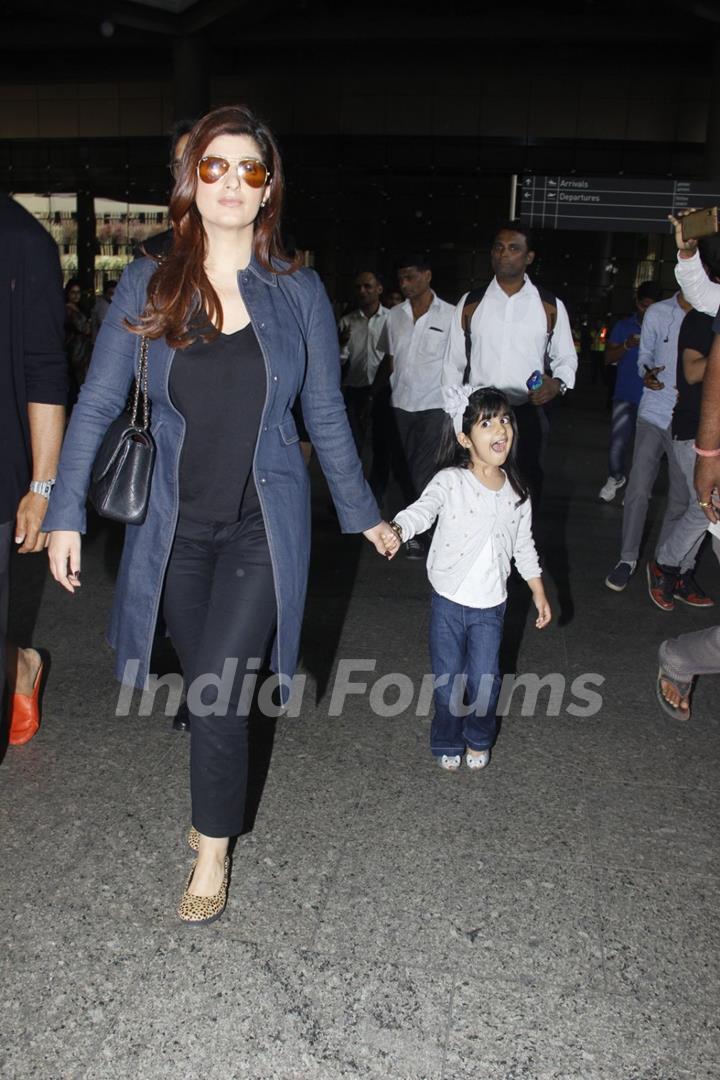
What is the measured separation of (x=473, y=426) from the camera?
387 cm

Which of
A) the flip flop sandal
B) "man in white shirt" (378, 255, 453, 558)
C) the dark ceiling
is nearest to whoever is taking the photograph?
the flip flop sandal

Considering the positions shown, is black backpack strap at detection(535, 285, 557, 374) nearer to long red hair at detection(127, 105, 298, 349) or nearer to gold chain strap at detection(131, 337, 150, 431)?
long red hair at detection(127, 105, 298, 349)

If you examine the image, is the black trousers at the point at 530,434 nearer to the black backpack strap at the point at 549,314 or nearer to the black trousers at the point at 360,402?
the black backpack strap at the point at 549,314

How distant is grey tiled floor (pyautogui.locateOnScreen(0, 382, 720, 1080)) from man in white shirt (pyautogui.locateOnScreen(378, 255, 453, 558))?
116 inches

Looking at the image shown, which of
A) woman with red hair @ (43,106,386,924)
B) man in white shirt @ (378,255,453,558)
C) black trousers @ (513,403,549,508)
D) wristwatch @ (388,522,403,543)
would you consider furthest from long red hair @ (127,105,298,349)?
man in white shirt @ (378,255,453,558)

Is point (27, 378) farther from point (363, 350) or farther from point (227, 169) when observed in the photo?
point (363, 350)

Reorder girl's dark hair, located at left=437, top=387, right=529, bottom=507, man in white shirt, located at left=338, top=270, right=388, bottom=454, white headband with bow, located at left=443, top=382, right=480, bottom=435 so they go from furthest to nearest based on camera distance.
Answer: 1. man in white shirt, located at left=338, top=270, right=388, bottom=454
2. white headband with bow, located at left=443, top=382, right=480, bottom=435
3. girl's dark hair, located at left=437, top=387, right=529, bottom=507

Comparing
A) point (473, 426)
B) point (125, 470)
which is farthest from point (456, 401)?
point (125, 470)

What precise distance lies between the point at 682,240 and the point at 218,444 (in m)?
2.32

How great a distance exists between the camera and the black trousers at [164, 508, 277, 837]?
2.97m

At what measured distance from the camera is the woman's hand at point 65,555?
2906 millimetres

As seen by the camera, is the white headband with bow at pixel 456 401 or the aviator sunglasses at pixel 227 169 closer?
the aviator sunglasses at pixel 227 169

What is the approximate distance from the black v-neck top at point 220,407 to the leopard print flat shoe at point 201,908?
45.5 inches

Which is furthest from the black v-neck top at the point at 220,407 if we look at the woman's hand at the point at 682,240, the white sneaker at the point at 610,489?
the white sneaker at the point at 610,489
